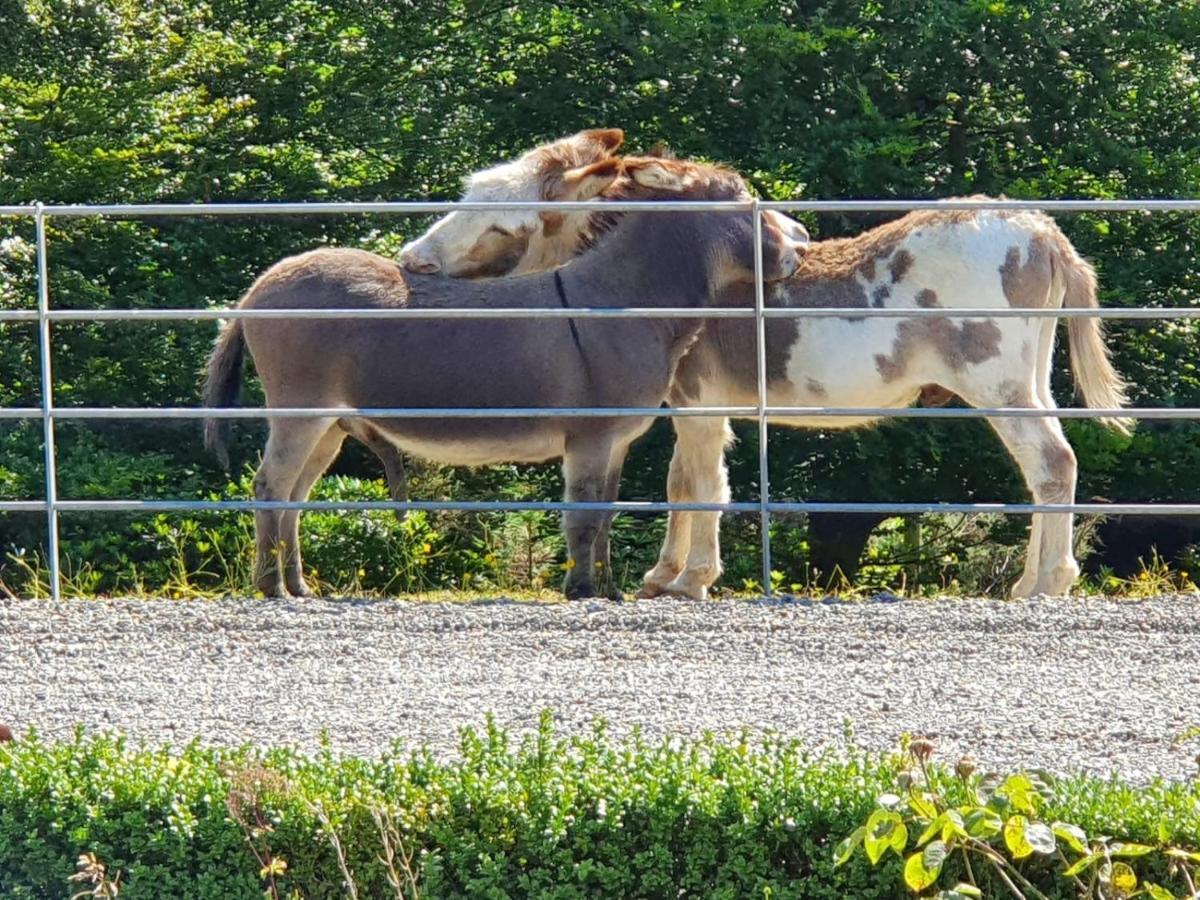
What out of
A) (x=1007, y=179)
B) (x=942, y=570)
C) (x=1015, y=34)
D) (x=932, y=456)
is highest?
(x=1015, y=34)

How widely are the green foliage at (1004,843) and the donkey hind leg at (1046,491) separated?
13.5 feet

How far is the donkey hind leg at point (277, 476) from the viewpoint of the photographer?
8.12 m

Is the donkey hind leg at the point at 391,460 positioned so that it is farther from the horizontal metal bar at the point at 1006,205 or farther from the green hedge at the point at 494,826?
the green hedge at the point at 494,826

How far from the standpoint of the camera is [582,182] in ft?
28.7

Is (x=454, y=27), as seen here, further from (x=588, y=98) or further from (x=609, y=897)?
(x=609, y=897)

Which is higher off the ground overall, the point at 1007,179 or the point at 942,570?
the point at 1007,179

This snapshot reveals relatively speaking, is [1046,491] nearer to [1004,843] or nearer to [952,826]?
[1004,843]

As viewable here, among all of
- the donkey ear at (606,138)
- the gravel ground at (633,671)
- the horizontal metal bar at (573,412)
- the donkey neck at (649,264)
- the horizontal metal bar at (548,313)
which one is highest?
the donkey ear at (606,138)

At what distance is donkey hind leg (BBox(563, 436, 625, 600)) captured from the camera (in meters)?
8.07

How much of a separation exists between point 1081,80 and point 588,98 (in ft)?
10.5

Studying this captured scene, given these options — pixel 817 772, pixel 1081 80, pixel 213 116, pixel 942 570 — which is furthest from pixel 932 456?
pixel 817 772

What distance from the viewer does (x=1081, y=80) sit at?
40.7 ft

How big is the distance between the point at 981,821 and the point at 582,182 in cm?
562

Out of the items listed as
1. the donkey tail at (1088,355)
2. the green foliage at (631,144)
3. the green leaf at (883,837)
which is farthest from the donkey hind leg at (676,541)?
the green leaf at (883,837)
